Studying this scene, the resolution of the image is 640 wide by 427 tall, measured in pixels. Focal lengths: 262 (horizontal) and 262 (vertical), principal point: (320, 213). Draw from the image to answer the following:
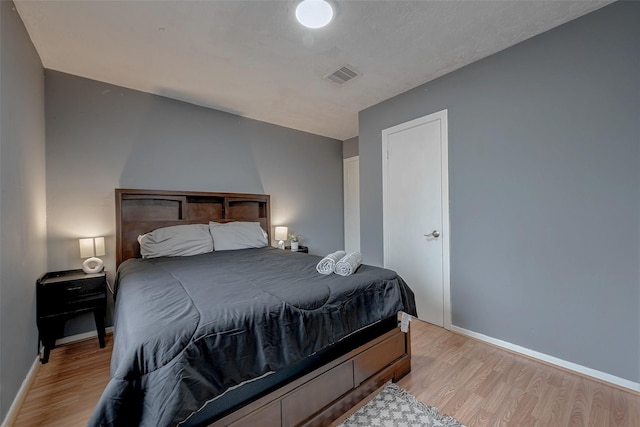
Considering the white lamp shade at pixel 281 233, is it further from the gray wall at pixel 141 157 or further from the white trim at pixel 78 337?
the white trim at pixel 78 337

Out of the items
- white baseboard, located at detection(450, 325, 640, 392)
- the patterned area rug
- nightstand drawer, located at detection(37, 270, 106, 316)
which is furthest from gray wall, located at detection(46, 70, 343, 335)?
the patterned area rug

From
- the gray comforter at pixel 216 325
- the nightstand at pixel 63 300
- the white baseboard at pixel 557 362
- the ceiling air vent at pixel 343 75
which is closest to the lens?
the gray comforter at pixel 216 325

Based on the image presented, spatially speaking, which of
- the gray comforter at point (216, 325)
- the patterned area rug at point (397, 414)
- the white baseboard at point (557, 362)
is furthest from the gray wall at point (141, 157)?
the patterned area rug at point (397, 414)

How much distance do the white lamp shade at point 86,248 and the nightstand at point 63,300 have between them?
0.17 meters

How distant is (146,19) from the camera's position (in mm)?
1882

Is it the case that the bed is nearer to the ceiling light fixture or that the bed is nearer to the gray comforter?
the gray comforter

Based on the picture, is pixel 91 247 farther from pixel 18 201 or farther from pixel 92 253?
pixel 18 201

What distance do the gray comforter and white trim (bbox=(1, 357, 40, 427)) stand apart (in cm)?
82

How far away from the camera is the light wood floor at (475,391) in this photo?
151 cm

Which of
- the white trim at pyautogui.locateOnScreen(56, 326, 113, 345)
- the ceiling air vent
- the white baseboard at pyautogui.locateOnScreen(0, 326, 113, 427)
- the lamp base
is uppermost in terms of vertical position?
the ceiling air vent

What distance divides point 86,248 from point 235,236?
1.36m

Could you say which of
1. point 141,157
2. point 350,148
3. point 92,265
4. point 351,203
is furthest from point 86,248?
point 350,148

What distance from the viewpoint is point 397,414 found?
1.52 metres

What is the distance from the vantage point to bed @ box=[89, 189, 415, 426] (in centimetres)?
91
